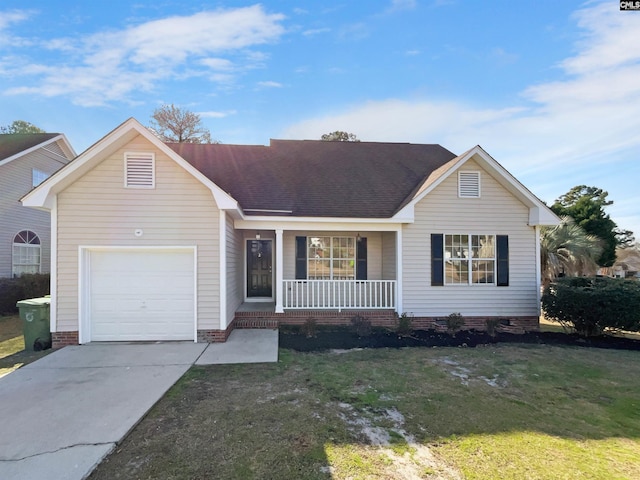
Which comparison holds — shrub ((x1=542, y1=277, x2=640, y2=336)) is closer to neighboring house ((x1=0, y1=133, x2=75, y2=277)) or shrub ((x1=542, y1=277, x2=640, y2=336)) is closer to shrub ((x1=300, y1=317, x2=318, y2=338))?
shrub ((x1=300, y1=317, x2=318, y2=338))

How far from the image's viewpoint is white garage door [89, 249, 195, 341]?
24.6 ft

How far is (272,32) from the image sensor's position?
9.69 m

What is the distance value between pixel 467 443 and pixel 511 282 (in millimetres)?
7419

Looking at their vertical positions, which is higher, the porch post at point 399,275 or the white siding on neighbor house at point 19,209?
the white siding on neighbor house at point 19,209

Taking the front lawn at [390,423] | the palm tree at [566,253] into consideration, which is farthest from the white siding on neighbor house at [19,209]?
the palm tree at [566,253]

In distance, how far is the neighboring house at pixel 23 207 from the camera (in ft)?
40.8

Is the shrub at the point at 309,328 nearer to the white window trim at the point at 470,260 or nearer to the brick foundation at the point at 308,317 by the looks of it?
the brick foundation at the point at 308,317

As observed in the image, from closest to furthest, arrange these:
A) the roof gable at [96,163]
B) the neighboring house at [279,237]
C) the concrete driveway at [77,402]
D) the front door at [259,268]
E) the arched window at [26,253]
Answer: the concrete driveway at [77,402]
the roof gable at [96,163]
the neighboring house at [279,237]
the front door at [259,268]
the arched window at [26,253]

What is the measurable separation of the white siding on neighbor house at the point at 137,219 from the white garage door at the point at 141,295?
1.03 ft

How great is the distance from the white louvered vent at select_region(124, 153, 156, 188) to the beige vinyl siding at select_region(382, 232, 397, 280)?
6.75m

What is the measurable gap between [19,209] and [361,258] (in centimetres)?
1391

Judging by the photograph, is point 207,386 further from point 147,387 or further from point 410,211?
point 410,211

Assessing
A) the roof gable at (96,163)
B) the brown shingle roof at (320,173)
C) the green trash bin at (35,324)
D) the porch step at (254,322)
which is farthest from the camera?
the brown shingle roof at (320,173)

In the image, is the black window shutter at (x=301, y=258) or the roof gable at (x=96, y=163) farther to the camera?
the black window shutter at (x=301, y=258)
